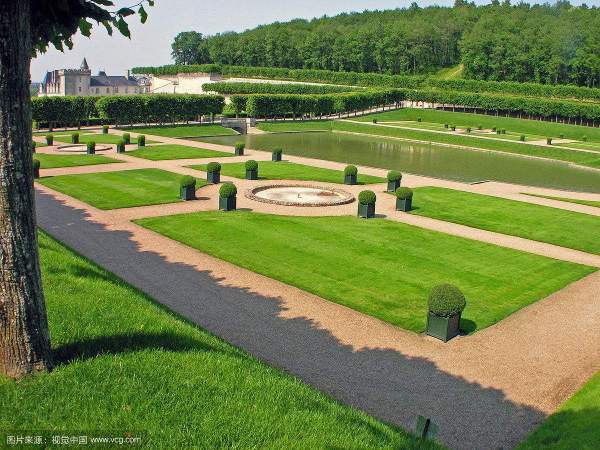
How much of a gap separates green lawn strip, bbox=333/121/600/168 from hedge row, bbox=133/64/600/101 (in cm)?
3522

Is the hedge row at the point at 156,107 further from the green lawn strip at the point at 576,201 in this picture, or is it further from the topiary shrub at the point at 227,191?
the green lawn strip at the point at 576,201

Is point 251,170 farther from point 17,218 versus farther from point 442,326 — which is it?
point 17,218

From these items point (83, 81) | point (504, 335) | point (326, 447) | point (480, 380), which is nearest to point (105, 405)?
point (326, 447)

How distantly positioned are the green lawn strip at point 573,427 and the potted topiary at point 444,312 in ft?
10.6

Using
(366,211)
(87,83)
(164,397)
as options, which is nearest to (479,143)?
(366,211)

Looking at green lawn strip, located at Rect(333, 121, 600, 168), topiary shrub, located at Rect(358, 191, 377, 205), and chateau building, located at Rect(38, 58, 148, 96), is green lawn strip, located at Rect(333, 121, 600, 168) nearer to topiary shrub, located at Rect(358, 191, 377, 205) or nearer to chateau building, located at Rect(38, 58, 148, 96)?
topiary shrub, located at Rect(358, 191, 377, 205)

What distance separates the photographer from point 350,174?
34312 mm

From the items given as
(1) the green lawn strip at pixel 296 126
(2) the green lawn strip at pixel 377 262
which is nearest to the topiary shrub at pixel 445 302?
(2) the green lawn strip at pixel 377 262

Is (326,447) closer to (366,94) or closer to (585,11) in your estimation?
(366,94)

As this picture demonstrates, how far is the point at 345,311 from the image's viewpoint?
16.0m

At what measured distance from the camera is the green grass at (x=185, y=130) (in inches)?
2426

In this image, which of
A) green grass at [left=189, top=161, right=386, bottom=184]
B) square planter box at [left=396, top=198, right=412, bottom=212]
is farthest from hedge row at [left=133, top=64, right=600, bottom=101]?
square planter box at [left=396, top=198, right=412, bottom=212]

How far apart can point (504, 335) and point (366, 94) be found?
262ft

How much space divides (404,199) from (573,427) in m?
18.1
